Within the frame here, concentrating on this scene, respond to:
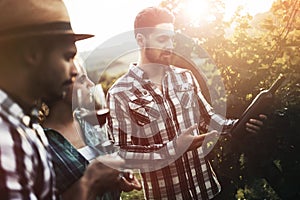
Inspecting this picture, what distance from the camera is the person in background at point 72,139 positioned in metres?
1.97

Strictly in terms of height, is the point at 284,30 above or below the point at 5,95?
below

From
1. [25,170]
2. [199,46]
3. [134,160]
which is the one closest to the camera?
[25,170]

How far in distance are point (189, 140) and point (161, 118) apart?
0.86ft

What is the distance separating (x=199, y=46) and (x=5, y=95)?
3529 mm

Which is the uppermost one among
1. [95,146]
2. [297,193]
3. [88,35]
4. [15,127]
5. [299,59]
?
[15,127]

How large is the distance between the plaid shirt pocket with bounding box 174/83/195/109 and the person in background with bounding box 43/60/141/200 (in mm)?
1202

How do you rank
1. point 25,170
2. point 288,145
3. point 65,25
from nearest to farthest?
point 25,170
point 65,25
point 288,145

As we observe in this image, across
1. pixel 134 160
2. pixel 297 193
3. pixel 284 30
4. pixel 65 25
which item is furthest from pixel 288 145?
pixel 65 25

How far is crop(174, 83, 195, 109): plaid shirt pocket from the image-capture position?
3463 mm

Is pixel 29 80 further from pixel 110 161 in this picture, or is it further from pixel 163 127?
pixel 163 127

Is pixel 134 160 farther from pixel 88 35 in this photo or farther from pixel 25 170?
pixel 25 170

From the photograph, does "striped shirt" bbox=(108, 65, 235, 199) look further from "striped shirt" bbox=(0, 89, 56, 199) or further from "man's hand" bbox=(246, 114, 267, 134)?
"striped shirt" bbox=(0, 89, 56, 199)

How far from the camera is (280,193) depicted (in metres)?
4.46

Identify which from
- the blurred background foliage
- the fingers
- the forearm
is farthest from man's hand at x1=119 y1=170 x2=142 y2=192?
the blurred background foliage
